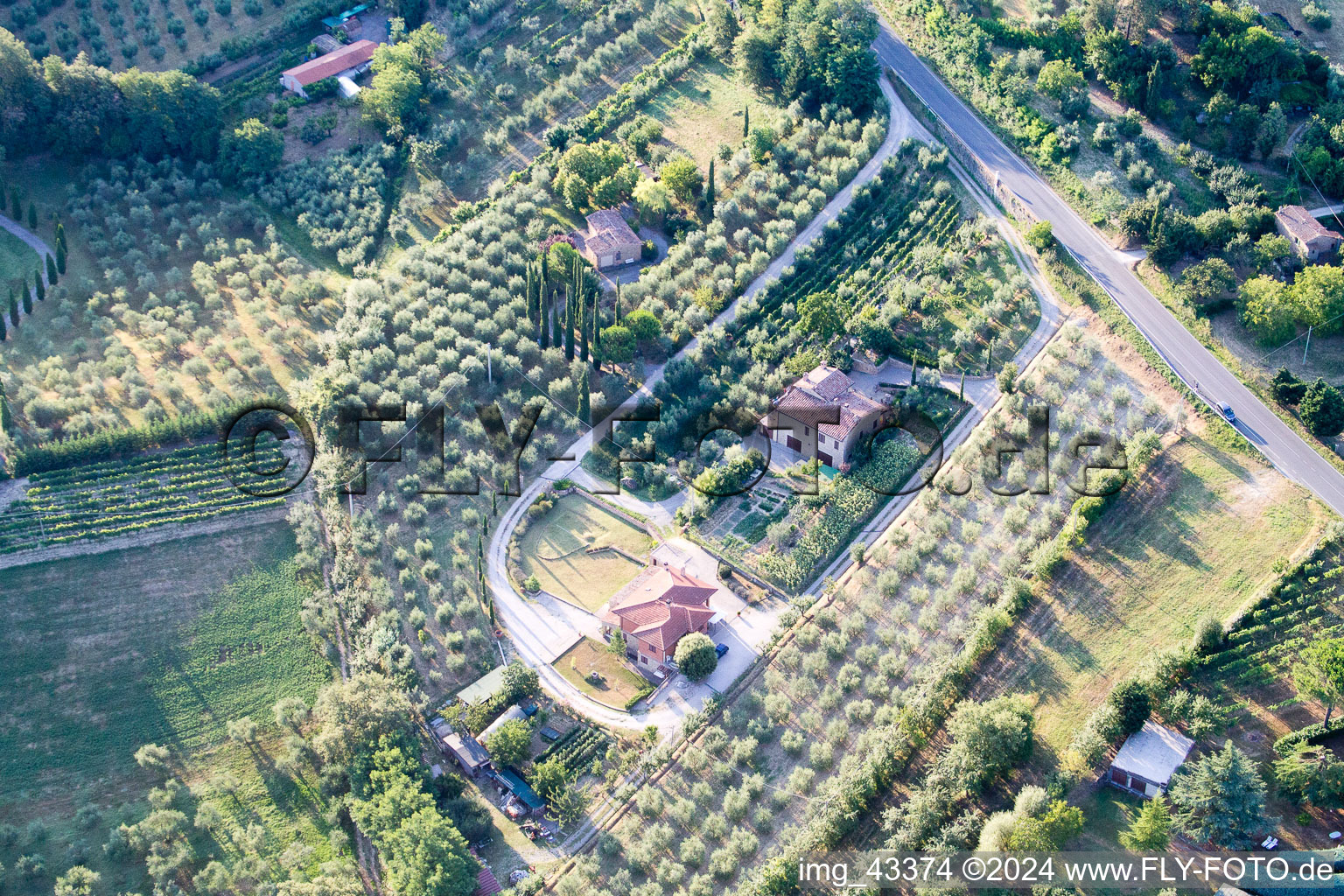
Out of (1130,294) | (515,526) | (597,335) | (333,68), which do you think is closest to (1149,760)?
(1130,294)

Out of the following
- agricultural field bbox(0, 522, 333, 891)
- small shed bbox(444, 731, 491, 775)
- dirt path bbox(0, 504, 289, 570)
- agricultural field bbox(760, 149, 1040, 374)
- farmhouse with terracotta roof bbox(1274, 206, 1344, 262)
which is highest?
farmhouse with terracotta roof bbox(1274, 206, 1344, 262)

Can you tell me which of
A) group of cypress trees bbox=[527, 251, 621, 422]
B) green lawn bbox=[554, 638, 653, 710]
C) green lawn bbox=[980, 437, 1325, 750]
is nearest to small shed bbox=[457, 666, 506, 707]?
green lawn bbox=[554, 638, 653, 710]

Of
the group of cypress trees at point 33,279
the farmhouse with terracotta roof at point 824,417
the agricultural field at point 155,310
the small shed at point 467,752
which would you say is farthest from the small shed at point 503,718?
the group of cypress trees at point 33,279

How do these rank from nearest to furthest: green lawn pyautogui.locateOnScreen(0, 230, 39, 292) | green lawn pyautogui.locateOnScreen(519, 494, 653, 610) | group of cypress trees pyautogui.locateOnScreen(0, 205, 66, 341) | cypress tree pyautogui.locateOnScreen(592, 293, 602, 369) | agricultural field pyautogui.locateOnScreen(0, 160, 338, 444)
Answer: green lawn pyautogui.locateOnScreen(519, 494, 653, 610) < agricultural field pyautogui.locateOnScreen(0, 160, 338, 444) < cypress tree pyautogui.locateOnScreen(592, 293, 602, 369) < group of cypress trees pyautogui.locateOnScreen(0, 205, 66, 341) < green lawn pyautogui.locateOnScreen(0, 230, 39, 292)

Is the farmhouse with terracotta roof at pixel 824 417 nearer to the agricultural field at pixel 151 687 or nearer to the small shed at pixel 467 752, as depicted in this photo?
the small shed at pixel 467 752

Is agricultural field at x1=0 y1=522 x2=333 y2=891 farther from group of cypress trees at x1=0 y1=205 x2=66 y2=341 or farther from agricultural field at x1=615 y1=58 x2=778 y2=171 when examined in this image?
agricultural field at x1=615 y1=58 x2=778 y2=171

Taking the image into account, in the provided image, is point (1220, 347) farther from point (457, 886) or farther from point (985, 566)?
point (457, 886)

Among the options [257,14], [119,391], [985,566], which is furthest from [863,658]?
[257,14]
